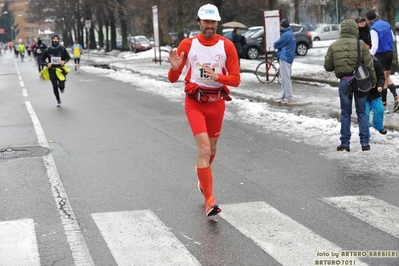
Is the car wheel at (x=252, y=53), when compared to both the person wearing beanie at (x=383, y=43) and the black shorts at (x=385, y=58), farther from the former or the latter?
the black shorts at (x=385, y=58)

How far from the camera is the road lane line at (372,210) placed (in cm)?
590

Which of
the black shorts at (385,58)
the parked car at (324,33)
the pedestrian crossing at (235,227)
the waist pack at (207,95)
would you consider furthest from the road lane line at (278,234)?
the parked car at (324,33)

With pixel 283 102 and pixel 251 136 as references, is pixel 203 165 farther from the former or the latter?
pixel 283 102

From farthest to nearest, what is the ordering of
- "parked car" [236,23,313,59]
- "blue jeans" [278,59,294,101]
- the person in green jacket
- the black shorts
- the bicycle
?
"parked car" [236,23,313,59]
the bicycle
"blue jeans" [278,59,294,101]
the black shorts
the person in green jacket

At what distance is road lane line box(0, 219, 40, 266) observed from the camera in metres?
5.21

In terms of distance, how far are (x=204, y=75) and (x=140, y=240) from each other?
1769 mm

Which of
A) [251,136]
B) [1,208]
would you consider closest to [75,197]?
[1,208]

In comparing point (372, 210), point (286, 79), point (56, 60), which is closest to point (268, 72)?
point (286, 79)

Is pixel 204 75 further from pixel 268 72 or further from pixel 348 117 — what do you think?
pixel 268 72

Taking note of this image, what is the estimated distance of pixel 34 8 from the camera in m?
84.3

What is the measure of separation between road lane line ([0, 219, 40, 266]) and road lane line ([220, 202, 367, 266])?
5.70 ft

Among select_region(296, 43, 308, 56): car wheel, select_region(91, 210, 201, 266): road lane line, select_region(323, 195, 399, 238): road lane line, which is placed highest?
select_region(296, 43, 308, 56): car wheel

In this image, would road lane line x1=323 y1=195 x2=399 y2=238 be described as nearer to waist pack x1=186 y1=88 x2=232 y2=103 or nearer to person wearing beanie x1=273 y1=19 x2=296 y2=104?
waist pack x1=186 y1=88 x2=232 y2=103

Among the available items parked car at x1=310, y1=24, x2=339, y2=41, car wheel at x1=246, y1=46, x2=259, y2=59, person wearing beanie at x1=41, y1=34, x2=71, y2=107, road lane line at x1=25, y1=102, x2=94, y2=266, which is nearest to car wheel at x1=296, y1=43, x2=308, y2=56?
car wheel at x1=246, y1=46, x2=259, y2=59
